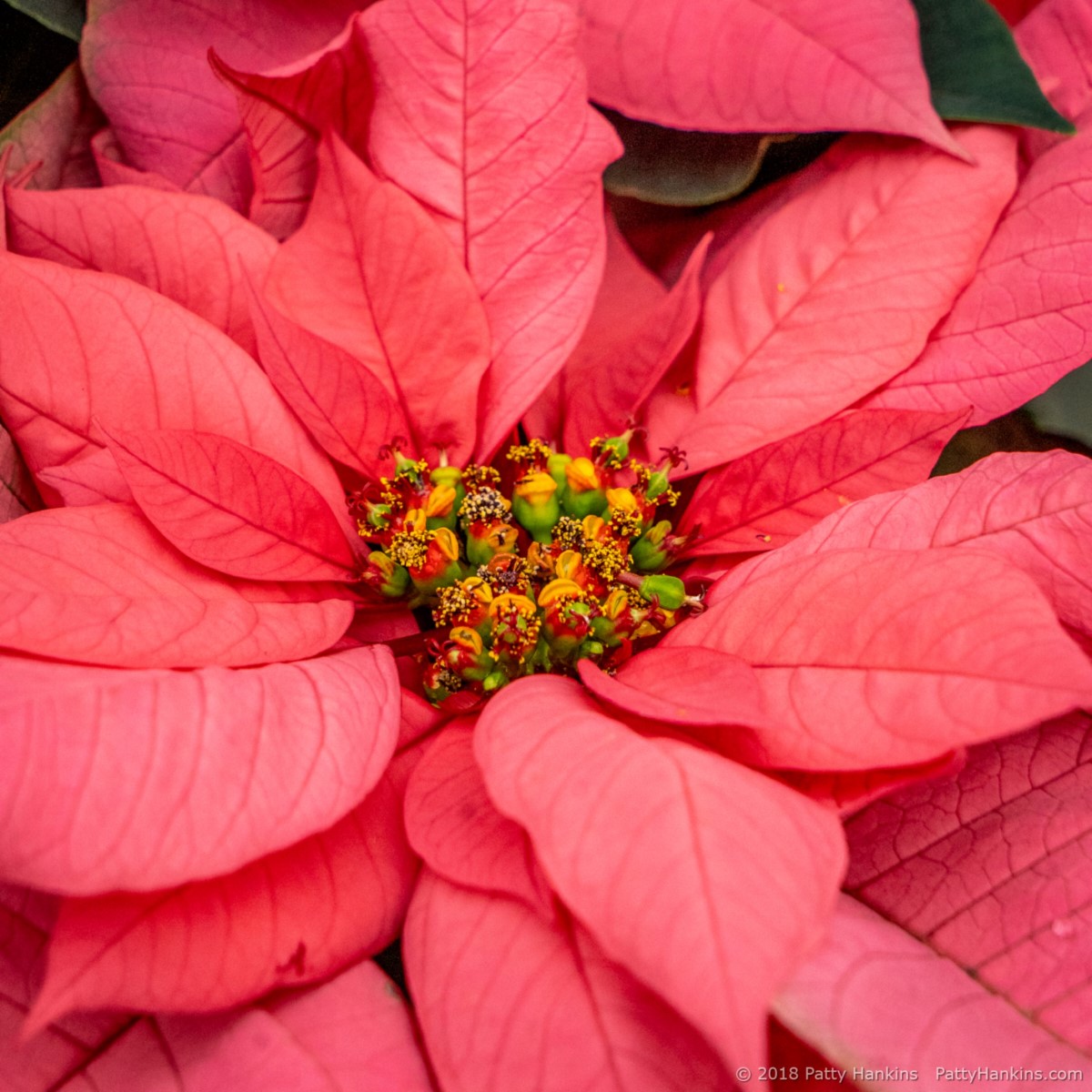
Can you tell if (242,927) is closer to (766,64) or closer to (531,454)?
(531,454)

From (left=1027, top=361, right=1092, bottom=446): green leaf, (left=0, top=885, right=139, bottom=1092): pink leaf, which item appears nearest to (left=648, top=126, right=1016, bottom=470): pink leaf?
(left=1027, top=361, right=1092, bottom=446): green leaf

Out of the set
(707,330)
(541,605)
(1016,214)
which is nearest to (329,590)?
(541,605)

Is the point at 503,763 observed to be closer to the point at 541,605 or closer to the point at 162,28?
the point at 541,605

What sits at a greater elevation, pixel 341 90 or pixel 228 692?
pixel 341 90

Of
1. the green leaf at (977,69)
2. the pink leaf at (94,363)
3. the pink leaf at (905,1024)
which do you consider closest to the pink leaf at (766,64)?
the green leaf at (977,69)

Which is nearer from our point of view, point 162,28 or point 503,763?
point 503,763

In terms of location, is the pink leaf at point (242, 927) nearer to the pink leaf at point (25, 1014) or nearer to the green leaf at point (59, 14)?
the pink leaf at point (25, 1014)

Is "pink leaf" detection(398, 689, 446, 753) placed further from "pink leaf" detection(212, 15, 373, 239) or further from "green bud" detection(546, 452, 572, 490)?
"pink leaf" detection(212, 15, 373, 239)
